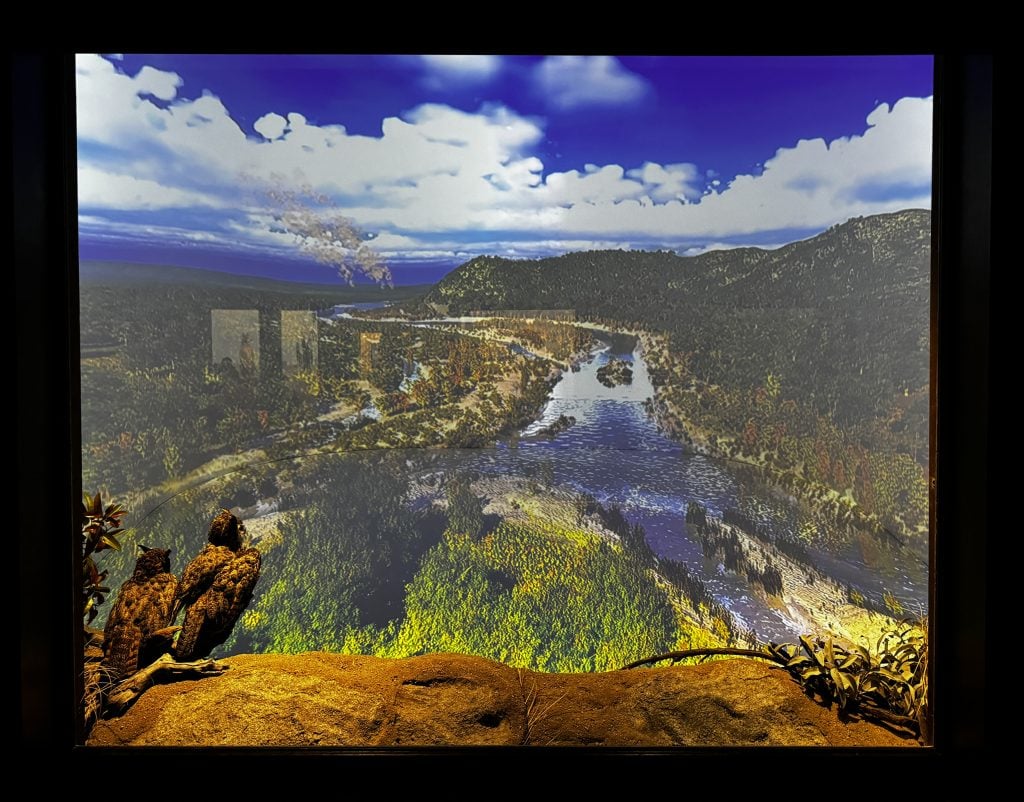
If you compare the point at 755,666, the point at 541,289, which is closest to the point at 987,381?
the point at 755,666

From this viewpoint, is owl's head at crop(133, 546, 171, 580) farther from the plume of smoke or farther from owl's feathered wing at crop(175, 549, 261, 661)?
the plume of smoke

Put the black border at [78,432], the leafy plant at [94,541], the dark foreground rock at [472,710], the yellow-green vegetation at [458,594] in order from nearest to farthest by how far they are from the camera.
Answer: the black border at [78,432]
the dark foreground rock at [472,710]
the leafy plant at [94,541]
the yellow-green vegetation at [458,594]

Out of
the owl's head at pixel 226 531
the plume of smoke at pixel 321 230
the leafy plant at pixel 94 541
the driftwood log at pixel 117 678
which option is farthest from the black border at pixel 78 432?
the plume of smoke at pixel 321 230

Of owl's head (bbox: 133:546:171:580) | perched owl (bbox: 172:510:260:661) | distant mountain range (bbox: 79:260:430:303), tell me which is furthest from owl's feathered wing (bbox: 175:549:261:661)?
distant mountain range (bbox: 79:260:430:303)

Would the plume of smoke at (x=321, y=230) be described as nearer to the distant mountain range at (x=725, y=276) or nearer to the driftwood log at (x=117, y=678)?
the distant mountain range at (x=725, y=276)

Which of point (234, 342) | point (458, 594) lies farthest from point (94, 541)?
point (458, 594)

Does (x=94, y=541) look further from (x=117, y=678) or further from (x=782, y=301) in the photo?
(x=782, y=301)
